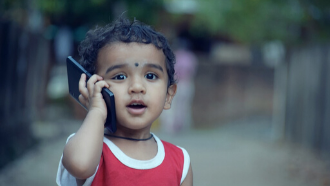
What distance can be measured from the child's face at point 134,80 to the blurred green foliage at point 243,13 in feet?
13.3

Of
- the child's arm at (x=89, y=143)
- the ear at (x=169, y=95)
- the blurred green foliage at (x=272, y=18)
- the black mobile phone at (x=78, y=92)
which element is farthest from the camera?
the blurred green foliage at (x=272, y=18)

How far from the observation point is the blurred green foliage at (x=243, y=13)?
6867 mm

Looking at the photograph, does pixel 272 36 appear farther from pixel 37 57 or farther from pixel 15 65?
pixel 15 65

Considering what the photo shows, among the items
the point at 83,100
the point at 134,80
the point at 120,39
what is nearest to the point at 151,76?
the point at 134,80

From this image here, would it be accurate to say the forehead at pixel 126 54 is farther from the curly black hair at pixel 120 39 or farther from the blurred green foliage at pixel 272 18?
the blurred green foliage at pixel 272 18

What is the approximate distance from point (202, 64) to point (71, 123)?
150 inches

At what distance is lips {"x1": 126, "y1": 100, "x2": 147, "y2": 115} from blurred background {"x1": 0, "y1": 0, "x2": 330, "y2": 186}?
3.22 meters

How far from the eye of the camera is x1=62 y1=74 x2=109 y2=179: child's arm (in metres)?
1.82

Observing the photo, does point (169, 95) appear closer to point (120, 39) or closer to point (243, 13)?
point (120, 39)

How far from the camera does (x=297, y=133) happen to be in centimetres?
826

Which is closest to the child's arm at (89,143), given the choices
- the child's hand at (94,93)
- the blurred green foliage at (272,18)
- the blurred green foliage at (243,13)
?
the child's hand at (94,93)

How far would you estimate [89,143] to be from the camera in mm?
1851

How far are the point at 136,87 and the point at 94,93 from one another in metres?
0.19

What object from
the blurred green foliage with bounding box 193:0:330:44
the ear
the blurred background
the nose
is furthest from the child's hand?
the blurred green foliage with bounding box 193:0:330:44
